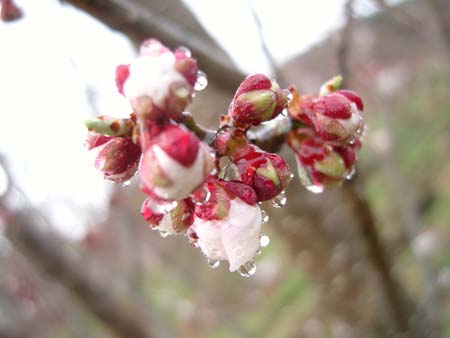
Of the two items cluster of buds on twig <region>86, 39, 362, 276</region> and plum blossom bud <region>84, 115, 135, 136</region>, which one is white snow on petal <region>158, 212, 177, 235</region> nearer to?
cluster of buds on twig <region>86, 39, 362, 276</region>

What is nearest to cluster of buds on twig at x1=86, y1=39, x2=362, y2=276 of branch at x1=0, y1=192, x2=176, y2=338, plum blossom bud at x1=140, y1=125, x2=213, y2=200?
plum blossom bud at x1=140, y1=125, x2=213, y2=200

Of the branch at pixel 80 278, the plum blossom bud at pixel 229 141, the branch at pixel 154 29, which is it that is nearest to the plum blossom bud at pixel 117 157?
the plum blossom bud at pixel 229 141

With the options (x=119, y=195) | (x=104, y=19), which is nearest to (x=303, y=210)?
(x=119, y=195)

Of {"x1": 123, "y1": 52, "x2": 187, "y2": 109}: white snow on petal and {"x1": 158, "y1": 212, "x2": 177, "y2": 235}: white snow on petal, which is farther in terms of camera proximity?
{"x1": 158, "y1": 212, "x2": 177, "y2": 235}: white snow on petal

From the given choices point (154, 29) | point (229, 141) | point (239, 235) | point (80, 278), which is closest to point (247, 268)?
point (239, 235)

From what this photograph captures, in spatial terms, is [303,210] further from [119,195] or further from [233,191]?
[233,191]

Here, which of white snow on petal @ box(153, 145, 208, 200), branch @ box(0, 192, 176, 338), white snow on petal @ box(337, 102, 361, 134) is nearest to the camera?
white snow on petal @ box(153, 145, 208, 200)
